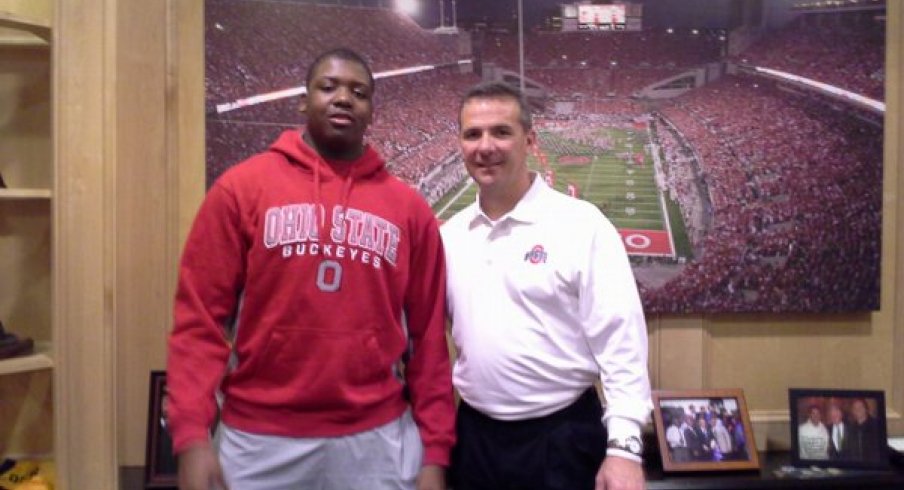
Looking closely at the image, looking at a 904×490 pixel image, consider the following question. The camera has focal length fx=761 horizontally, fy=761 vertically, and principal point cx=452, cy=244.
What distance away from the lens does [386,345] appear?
5.04ft

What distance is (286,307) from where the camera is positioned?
1457mm

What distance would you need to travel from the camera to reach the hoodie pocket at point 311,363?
146 centimetres

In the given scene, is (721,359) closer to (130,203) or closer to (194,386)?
(194,386)

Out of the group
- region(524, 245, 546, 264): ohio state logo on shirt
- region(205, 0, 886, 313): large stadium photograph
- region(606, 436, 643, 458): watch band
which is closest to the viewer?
region(606, 436, 643, 458): watch band

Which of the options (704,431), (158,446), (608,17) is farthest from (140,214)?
(704,431)

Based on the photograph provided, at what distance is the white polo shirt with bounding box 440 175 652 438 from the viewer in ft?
5.09

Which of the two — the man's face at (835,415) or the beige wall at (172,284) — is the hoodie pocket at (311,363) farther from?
the man's face at (835,415)

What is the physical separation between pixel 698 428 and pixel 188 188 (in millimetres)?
1585

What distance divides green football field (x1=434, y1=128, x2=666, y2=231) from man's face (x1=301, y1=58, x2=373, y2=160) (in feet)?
2.20

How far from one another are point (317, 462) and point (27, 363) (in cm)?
94

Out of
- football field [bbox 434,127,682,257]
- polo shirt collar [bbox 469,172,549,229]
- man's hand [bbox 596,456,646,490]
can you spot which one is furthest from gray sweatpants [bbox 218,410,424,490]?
football field [bbox 434,127,682,257]

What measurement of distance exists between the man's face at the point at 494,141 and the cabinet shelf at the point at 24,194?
3.64ft

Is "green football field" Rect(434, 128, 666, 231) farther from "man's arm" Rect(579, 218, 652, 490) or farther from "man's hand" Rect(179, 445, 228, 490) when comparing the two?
"man's hand" Rect(179, 445, 228, 490)

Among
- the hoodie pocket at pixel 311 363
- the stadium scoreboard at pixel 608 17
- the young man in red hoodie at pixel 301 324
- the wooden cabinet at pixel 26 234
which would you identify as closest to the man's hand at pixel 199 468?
the young man in red hoodie at pixel 301 324
